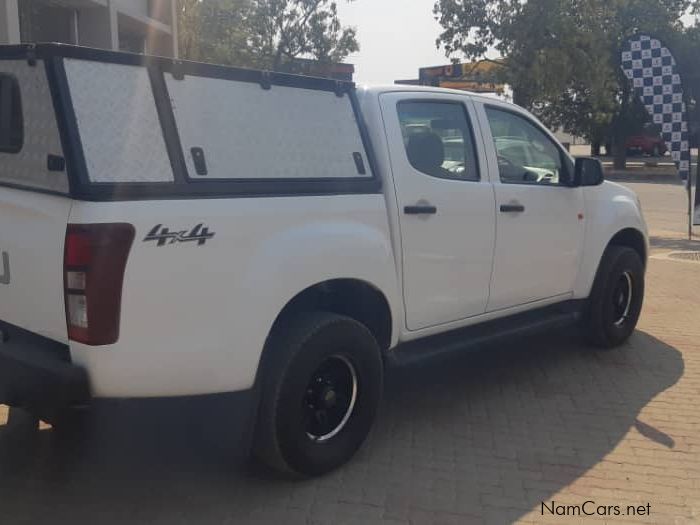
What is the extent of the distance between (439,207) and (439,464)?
1.33 m

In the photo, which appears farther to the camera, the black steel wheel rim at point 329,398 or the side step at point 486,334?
the side step at point 486,334

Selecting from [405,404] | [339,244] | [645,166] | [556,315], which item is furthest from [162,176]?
[645,166]

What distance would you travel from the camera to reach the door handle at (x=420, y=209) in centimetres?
390

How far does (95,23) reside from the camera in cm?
1373

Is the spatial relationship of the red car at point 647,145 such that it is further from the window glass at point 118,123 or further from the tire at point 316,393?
the window glass at point 118,123

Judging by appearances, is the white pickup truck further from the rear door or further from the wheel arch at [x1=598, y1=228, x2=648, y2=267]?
the wheel arch at [x1=598, y1=228, x2=648, y2=267]

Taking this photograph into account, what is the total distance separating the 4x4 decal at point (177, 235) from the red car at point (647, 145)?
4262 cm

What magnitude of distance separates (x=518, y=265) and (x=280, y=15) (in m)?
31.3

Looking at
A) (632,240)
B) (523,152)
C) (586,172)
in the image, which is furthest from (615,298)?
(523,152)

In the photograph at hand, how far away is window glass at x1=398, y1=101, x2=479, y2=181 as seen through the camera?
161 inches

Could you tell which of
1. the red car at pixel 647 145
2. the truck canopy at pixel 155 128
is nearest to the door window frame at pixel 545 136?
the truck canopy at pixel 155 128

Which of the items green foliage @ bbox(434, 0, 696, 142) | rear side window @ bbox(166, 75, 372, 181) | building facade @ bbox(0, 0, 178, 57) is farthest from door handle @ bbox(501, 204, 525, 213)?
green foliage @ bbox(434, 0, 696, 142)

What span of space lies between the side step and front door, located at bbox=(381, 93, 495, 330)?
12cm

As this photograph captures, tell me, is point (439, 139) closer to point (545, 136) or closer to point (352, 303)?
point (352, 303)
